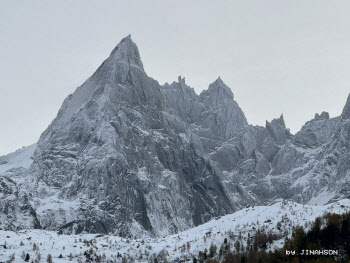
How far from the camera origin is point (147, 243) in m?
188

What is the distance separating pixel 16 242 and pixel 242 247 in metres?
66.1

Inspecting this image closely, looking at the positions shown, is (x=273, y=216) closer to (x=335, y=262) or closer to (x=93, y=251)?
(x=335, y=262)

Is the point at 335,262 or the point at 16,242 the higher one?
the point at 16,242

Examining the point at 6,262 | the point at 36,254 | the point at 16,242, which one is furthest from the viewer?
the point at 16,242

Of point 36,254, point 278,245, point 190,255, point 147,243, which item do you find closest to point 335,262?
point 278,245

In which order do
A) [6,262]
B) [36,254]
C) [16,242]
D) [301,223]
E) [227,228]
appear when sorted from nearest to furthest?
[6,262]
[36,254]
[16,242]
[301,223]
[227,228]

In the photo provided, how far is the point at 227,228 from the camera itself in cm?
19362

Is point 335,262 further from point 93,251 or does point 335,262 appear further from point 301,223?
point 93,251

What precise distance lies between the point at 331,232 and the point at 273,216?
102 ft

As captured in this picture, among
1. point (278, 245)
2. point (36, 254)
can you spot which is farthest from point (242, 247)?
point (36, 254)

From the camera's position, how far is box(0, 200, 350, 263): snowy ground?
520 ft

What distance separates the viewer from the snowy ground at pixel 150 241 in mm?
158625

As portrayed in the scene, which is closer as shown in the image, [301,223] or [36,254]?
[36,254]

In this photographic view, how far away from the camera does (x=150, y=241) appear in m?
196
